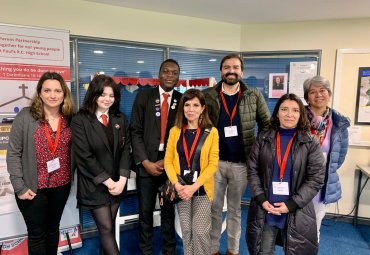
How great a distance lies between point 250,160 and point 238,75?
2.40 feet

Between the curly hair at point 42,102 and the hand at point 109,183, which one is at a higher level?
the curly hair at point 42,102

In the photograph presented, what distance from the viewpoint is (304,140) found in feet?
5.82

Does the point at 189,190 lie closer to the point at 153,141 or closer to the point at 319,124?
the point at 153,141

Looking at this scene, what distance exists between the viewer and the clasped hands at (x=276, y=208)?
1771mm

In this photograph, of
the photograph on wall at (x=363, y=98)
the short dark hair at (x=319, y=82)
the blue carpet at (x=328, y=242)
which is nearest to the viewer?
the short dark hair at (x=319, y=82)

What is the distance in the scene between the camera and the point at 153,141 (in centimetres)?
223

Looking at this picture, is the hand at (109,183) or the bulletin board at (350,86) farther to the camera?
the bulletin board at (350,86)

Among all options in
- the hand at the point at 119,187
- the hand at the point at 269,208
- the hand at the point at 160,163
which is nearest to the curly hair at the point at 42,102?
the hand at the point at 119,187

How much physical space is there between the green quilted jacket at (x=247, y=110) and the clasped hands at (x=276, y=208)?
518mm

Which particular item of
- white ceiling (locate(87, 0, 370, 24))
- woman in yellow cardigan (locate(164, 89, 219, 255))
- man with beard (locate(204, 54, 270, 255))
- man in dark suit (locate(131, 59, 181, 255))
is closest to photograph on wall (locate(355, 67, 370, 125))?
white ceiling (locate(87, 0, 370, 24))

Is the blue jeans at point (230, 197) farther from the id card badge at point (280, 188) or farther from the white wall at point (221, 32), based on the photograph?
the white wall at point (221, 32)

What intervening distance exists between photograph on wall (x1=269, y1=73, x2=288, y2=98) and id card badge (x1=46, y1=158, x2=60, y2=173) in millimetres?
2755

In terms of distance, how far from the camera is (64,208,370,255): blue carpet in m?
2.71

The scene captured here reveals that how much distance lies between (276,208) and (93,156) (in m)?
1.29
